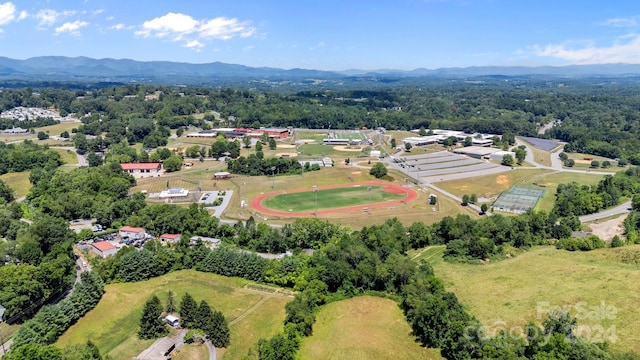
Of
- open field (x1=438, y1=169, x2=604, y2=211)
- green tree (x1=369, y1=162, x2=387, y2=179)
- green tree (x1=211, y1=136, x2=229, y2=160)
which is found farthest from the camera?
green tree (x1=211, y1=136, x2=229, y2=160)

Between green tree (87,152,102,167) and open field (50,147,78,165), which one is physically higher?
green tree (87,152,102,167)

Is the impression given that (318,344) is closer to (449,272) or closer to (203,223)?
(449,272)

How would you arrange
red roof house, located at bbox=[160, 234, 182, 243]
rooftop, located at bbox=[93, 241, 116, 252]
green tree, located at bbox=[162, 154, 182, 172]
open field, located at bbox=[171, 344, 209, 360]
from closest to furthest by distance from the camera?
open field, located at bbox=[171, 344, 209, 360] → rooftop, located at bbox=[93, 241, 116, 252] → red roof house, located at bbox=[160, 234, 182, 243] → green tree, located at bbox=[162, 154, 182, 172]

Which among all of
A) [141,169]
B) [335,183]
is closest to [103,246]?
[141,169]

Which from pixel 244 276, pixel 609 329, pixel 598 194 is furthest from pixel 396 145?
pixel 609 329

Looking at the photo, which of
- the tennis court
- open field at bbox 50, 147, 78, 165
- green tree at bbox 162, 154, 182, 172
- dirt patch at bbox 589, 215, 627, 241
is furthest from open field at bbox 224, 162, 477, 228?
open field at bbox 50, 147, 78, 165

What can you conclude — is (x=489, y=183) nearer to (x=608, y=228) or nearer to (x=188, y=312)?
(x=608, y=228)

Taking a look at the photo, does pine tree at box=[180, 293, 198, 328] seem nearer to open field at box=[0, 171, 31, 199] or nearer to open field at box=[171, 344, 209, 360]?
open field at box=[171, 344, 209, 360]
